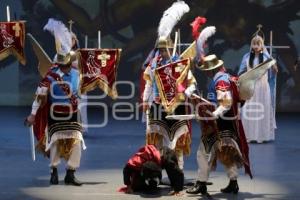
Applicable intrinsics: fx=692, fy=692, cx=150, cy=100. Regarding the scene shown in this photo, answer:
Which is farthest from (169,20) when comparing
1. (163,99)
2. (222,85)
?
(222,85)

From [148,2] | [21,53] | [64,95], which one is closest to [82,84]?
[64,95]

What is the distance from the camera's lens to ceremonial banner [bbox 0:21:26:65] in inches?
327

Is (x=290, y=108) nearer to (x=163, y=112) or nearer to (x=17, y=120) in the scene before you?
(x=17, y=120)

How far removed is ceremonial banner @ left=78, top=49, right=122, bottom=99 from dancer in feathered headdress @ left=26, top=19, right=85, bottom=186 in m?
0.35

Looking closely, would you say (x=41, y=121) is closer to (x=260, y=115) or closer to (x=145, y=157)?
(x=145, y=157)

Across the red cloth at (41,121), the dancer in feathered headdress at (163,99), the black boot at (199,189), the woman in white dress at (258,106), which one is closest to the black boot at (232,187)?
the black boot at (199,189)

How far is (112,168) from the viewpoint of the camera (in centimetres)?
809

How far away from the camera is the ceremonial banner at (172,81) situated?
6.96 meters

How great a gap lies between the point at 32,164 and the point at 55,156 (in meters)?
1.22

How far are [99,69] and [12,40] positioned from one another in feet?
4.52

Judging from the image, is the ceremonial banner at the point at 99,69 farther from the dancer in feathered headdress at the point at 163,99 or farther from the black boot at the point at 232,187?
the black boot at the point at 232,187

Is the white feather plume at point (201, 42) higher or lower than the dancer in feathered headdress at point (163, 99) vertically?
higher

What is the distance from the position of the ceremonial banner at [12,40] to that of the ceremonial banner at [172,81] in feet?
6.89

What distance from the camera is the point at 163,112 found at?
7.18 meters
